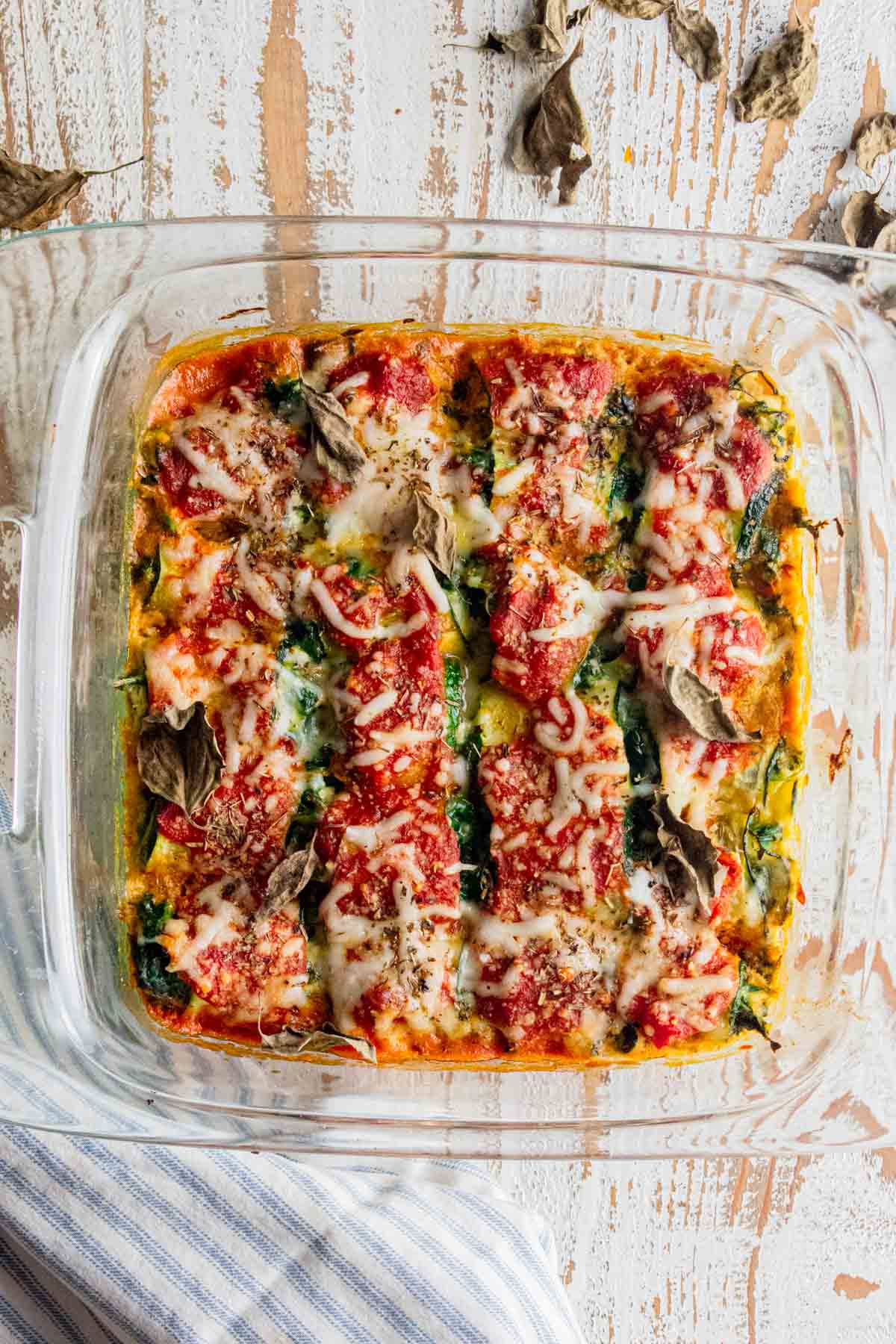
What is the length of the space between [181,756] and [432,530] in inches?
22.1

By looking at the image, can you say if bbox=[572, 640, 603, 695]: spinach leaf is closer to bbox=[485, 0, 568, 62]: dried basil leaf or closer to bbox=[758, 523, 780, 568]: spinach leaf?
bbox=[758, 523, 780, 568]: spinach leaf

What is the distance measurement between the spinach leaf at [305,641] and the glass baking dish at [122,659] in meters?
0.30

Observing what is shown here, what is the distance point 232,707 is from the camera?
6.45 ft

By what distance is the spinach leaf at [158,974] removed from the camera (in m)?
2.02

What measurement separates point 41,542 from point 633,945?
4.04 feet

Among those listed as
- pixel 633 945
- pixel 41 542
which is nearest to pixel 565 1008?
pixel 633 945

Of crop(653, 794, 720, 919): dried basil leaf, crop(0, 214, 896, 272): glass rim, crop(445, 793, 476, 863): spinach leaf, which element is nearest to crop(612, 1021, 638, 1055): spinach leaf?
crop(653, 794, 720, 919): dried basil leaf

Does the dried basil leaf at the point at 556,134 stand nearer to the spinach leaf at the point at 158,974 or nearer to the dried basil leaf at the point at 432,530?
the dried basil leaf at the point at 432,530

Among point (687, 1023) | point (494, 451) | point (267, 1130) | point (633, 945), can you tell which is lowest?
point (267, 1130)

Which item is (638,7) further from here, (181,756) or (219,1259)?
(219,1259)

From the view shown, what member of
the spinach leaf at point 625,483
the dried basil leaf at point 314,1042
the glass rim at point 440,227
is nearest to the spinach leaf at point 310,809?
the dried basil leaf at point 314,1042

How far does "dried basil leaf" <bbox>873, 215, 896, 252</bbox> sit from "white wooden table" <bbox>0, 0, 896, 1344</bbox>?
0.09m

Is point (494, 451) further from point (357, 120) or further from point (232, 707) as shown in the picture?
point (357, 120)

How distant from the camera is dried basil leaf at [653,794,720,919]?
76.4 inches
